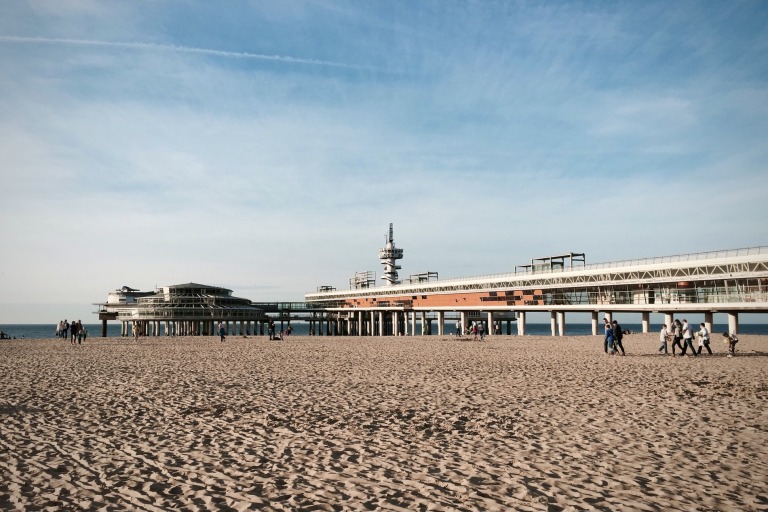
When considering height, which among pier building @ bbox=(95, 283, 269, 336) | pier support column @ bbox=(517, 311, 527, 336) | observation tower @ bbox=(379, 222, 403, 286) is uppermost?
observation tower @ bbox=(379, 222, 403, 286)

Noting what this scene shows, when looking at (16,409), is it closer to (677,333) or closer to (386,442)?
(386,442)

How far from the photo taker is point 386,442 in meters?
9.22

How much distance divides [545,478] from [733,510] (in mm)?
2119

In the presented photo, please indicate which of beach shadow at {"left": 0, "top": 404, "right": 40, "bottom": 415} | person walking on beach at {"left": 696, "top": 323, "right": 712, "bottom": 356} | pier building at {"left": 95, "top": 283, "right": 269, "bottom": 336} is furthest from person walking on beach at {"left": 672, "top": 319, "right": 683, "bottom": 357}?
pier building at {"left": 95, "top": 283, "right": 269, "bottom": 336}

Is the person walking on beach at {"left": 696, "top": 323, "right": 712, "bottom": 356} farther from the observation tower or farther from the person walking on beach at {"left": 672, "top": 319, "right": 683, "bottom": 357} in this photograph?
the observation tower

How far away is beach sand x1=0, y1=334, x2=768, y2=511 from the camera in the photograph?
6676 millimetres

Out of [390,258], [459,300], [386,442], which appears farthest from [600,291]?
[390,258]

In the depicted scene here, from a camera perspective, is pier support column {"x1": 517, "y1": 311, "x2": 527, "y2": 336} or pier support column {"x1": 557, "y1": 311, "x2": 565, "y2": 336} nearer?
pier support column {"x1": 557, "y1": 311, "x2": 565, "y2": 336}

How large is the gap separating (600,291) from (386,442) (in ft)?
148

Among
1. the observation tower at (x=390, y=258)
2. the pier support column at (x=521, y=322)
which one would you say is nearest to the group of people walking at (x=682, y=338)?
the pier support column at (x=521, y=322)

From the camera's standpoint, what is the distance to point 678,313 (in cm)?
4281

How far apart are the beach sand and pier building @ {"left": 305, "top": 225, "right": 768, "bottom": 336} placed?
23.7 meters

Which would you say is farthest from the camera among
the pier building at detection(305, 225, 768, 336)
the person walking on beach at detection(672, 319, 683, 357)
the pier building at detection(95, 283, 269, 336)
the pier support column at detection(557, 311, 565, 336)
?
the pier building at detection(95, 283, 269, 336)

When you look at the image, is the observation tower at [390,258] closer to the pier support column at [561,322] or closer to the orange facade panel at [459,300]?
the orange facade panel at [459,300]
